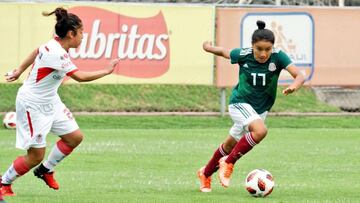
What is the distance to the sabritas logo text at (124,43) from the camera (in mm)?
20156

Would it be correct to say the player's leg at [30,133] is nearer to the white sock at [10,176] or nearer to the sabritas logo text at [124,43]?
the white sock at [10,176]

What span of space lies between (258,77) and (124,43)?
9.92 meters

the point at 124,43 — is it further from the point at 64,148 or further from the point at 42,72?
the point at 42,72

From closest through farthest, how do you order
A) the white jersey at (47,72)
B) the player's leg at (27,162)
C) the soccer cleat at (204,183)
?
the white jersey at (47,72) → the player's leg at (27,162) → the soccer cleat at (204,183)

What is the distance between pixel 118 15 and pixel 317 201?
439 inches

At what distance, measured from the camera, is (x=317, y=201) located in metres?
9.76

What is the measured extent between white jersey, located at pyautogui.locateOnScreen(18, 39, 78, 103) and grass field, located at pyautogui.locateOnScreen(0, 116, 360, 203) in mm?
983

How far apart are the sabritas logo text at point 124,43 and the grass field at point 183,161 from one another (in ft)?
3.39

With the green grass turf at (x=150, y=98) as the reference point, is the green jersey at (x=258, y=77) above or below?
above

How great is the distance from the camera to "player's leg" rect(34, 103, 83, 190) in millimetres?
10023

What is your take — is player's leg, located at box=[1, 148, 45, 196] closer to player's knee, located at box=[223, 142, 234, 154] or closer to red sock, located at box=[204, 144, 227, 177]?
red sock, located at box=[204, 144, 227, 177]

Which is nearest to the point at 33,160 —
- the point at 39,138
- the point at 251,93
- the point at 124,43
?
the point at 39,138

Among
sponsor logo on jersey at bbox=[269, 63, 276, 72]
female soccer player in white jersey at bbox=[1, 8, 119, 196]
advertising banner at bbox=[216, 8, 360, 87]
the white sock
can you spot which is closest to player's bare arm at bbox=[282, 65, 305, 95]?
sponsor logo on jersey at bbox=[269, 63, 276, 72]

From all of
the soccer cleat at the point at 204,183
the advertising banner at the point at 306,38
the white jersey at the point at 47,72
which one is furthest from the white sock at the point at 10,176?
the advertising banner at the point at 306,38
